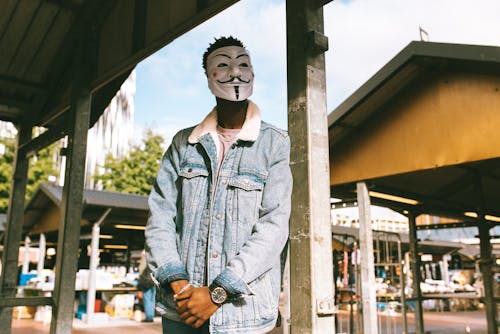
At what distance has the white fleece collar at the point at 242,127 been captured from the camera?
187 centimetres

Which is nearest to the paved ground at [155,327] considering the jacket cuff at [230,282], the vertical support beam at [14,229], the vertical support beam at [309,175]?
the vertical support beam at [14,229]

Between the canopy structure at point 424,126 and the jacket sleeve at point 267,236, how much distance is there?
18.6 ft

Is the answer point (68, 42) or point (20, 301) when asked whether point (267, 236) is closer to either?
point (20, 301)

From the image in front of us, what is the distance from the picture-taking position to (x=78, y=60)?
521 centimetres

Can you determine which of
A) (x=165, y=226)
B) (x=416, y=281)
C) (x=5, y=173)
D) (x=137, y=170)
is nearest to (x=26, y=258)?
(x=5, y=173)

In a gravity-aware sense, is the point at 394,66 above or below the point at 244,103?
above

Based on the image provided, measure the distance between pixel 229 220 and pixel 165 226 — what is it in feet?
0.89

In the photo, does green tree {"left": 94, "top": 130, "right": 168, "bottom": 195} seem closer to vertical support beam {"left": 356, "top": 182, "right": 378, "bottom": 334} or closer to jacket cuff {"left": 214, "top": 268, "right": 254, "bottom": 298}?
vertical support beam {"left": 356, "top": 182, "right": 378, "bottom": 334}

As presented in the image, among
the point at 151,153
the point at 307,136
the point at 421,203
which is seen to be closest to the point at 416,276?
the point at 421,203

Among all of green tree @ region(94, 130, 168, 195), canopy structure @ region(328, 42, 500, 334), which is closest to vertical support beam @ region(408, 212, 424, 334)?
canopy structure @ region(328, 42, 500, 334)

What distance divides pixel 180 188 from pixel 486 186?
1011 cm

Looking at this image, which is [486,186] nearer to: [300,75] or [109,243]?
[300,75]

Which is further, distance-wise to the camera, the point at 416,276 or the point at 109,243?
the point at 109,243

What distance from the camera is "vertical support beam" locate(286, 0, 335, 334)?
2.33 meters
